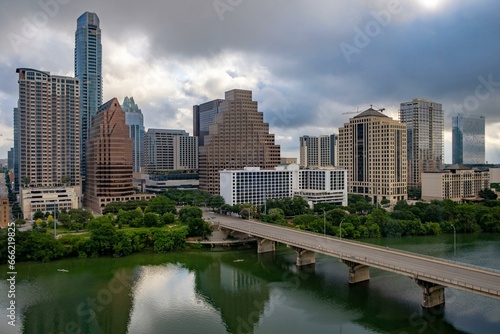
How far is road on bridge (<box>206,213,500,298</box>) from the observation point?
1903cm

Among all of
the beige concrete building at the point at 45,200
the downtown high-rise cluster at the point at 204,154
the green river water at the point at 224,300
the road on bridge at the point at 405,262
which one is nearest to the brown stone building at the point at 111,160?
the downtown high-rise cluster at the point at 204,154

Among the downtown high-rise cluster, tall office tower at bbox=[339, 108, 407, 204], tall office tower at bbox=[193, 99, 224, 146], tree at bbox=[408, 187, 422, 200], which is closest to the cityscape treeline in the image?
the downtown high-rise cluster

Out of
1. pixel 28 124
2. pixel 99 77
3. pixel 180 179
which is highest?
pixel 99 77

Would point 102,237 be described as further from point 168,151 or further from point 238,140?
Result: point 168,151

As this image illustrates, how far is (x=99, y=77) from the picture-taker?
8400cm

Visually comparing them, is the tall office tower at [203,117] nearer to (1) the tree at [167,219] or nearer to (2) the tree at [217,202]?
(2) the tree at [217,202]

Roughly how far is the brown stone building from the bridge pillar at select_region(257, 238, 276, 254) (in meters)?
26.0

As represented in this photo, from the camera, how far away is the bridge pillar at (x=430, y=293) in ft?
67.4

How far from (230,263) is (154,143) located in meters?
81.3

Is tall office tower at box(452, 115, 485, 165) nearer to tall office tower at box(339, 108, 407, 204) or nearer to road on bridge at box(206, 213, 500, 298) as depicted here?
tall office tower at box(339, 108, 407, 204)

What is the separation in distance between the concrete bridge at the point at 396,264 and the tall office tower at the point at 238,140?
30.4 m

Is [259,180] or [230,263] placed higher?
[259,180]

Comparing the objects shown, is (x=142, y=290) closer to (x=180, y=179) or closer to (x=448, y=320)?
(x=448, y=320)

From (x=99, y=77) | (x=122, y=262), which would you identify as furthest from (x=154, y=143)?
(x=122, y=262)
